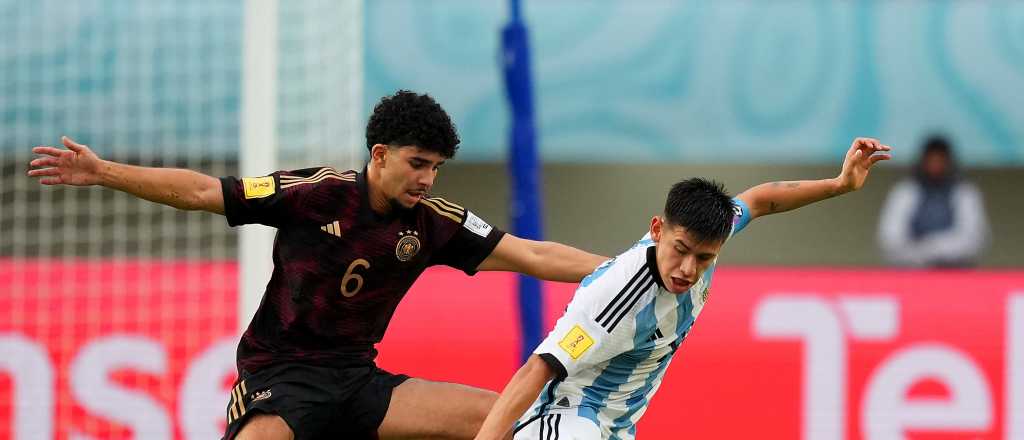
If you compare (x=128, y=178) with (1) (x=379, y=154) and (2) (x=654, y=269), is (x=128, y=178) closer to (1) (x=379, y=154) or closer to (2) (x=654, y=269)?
(1) (x=379, y=154)

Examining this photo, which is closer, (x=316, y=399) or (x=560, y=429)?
(x=560, y=429)

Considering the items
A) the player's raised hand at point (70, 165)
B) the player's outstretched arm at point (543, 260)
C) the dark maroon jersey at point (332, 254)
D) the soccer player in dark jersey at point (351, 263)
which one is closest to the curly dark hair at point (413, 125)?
the soccer player in dark jersey at point (351, 263)

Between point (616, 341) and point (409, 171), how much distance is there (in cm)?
90

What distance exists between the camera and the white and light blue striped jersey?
4.39 metres

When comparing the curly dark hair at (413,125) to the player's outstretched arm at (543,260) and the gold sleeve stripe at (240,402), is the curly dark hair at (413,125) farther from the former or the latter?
the gold sleeve stripe at (240,402)

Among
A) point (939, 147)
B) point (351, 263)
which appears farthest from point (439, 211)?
point (939, 147)

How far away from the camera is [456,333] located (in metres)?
8.04

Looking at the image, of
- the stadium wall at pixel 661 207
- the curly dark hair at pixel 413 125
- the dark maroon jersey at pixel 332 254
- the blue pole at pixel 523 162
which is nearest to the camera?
the curly dark hair at pixel 413 125

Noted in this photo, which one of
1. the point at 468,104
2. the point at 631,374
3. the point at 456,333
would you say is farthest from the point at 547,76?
the point at 631,374

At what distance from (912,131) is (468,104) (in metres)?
3.66

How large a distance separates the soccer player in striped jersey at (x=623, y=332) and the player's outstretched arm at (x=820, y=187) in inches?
2.4

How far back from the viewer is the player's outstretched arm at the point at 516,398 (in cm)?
416

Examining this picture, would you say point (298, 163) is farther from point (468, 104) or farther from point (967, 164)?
point (967, 164)

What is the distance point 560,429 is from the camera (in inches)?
180
